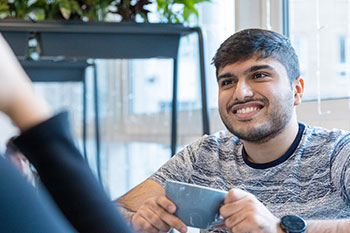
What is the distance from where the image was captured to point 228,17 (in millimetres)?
2018

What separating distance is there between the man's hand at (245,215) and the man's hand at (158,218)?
3.3 inches

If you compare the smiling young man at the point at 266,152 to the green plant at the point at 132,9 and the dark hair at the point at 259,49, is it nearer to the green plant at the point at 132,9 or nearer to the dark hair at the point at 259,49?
the dark hair at the point at 259,49

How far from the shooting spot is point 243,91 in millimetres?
1197

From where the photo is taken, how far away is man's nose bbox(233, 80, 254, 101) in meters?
1.20

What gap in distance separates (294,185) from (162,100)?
173cm

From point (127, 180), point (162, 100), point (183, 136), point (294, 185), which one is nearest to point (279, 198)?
point (294, 185)

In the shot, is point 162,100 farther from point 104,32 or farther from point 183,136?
point 104,32

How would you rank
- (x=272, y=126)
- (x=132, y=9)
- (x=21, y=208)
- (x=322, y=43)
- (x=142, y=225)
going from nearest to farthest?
(x=21, y=208) < (x=142, y=225) < (x=272, y=126) < (x=322, y=43) < (x=132, y=9)

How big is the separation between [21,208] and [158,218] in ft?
2.42

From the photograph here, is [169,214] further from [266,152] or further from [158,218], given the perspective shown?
[266,152]

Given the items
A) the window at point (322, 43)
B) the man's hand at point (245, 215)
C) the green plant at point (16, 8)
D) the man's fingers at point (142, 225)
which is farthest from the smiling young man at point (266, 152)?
the green plant at point (16, 8)

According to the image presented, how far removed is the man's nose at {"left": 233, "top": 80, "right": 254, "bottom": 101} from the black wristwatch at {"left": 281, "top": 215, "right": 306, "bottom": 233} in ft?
1.07

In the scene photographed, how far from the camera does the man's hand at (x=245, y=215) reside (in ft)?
2.91

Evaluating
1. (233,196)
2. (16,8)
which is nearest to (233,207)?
(233,196)
